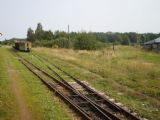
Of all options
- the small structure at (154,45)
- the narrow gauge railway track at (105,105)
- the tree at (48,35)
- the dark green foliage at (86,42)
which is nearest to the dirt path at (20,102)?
the narrow gauge railway track at (105,105)

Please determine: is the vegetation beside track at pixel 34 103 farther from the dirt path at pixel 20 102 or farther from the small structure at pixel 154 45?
the small structure at pixel 154 45

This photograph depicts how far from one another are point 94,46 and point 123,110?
5296 centimetres

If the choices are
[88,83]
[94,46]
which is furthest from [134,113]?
[94,46]

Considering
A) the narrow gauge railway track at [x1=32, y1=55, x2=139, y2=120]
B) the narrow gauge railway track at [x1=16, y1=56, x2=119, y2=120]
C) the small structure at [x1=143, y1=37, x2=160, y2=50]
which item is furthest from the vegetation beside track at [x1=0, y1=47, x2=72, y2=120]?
the small structure at [x1=143, y1=37, x2=160, y2=50]

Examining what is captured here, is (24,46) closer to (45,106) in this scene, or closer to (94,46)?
(94,46)

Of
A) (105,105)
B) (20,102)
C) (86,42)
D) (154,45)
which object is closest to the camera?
(20,102)

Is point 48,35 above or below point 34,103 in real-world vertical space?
above

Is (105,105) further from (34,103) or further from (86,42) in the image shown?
(86,42)

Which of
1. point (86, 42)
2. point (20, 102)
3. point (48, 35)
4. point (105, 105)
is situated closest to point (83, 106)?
point (105, 105)

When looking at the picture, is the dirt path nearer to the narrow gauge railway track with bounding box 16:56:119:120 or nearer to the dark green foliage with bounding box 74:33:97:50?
the narrow gauge railway track with bounding box 16:56:119:120

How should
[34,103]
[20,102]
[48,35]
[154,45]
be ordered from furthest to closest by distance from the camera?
[48,35] < [154,45] < [20,102] < [34,103]

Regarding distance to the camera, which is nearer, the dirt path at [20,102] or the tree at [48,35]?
the dirt path at [20,102]

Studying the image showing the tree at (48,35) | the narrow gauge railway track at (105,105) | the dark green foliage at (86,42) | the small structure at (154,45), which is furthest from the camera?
the tree at (48,35)

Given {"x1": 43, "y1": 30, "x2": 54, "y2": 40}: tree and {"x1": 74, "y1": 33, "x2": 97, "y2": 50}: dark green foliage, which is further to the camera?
{"x1": 43, "y1": 30, "x2": 54, "y2": 40}: tree
